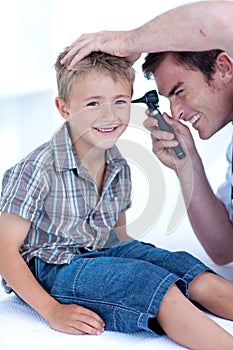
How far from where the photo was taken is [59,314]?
1.37m

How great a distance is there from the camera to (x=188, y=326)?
130 cm

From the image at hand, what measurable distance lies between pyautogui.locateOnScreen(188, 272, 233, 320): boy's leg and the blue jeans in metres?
0.02

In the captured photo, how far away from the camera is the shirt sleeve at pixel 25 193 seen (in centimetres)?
139

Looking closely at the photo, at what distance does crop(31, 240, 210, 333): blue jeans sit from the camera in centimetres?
133

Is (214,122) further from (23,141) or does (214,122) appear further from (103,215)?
(23,141)

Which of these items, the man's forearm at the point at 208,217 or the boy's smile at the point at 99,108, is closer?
the boy's smile at the point at 99,108

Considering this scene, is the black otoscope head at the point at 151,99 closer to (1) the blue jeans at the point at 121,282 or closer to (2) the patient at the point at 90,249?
(2) the patient at the point at 90,249

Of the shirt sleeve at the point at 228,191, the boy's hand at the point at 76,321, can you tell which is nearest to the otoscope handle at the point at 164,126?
the shirt sleeve at the point at 228,191

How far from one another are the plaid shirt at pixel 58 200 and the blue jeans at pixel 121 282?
0.03 meters

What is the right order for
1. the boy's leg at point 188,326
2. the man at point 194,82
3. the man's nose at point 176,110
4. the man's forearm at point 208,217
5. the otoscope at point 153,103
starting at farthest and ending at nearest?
the man's forearm at point 208,217 < the man's nose at point 176,110 < the otoscope at point 153,103 < the man at point 194,82 < the boy's leg at point 188,326

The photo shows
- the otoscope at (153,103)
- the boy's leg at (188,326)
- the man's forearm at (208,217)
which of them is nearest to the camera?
the boy's leg at (188,326)

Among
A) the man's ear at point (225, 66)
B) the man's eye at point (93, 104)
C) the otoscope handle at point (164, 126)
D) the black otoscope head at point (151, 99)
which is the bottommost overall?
the otoscope handle at point (164, 126)

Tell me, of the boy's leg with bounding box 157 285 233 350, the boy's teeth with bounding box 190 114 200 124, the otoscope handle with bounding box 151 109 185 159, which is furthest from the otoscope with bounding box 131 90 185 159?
the boy's leg with bounding box 157 285 233 350

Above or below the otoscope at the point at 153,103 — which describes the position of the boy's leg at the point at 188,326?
below
